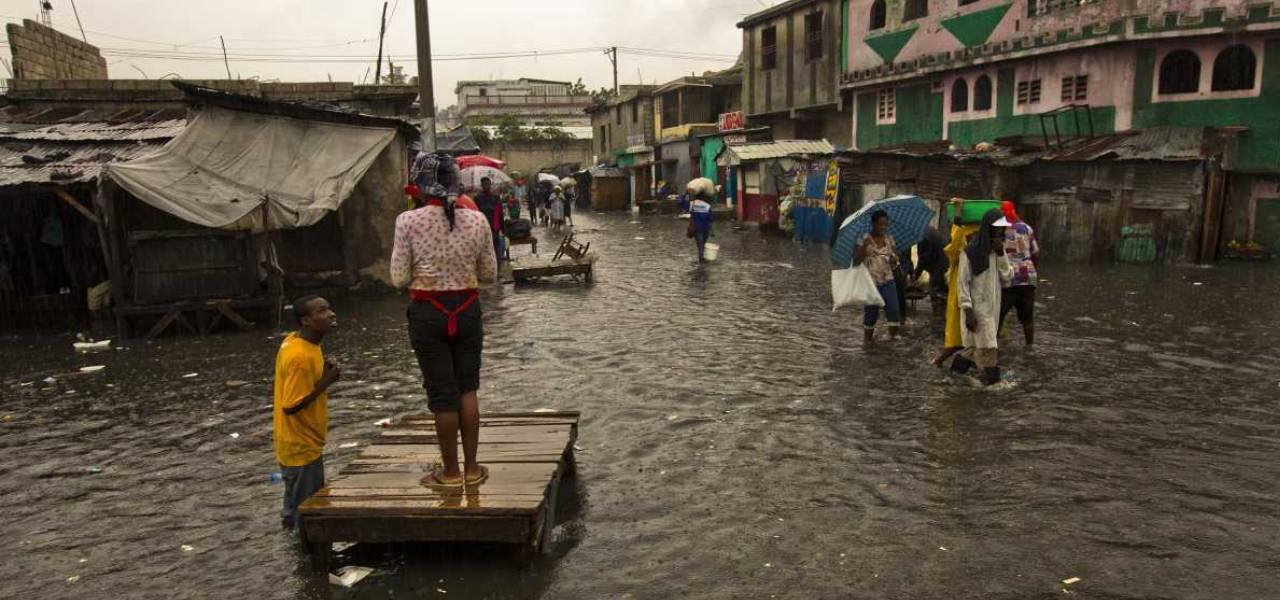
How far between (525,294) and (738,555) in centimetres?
1038

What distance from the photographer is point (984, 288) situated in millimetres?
7375

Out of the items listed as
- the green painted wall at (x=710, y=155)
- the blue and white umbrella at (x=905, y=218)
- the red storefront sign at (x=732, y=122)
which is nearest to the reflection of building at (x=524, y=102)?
the green painted wall at (x=710, y=155)

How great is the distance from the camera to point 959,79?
22734 mm

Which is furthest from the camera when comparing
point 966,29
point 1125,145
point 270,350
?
point 966,29

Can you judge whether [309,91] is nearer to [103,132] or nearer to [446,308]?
[103,132]

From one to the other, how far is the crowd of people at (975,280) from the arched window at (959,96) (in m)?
14.8

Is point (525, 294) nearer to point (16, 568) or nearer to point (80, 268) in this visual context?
point (80, 268)

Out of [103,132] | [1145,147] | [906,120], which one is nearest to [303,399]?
[103,132]

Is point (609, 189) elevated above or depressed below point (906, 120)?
below

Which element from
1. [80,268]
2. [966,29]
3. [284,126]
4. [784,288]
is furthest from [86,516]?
[966,29]

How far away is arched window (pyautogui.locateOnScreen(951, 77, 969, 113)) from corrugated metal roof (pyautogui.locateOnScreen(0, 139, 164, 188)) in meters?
19.3

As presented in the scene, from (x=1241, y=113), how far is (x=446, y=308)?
1900cm

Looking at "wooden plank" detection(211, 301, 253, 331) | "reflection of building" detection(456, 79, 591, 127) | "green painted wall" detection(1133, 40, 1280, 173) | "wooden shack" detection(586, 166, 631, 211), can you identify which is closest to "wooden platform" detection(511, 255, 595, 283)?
"wooden plank" detection(211, 301, 253, 331)

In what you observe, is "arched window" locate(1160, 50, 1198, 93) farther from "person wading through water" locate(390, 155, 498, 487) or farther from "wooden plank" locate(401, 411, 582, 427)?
"person wading through water" locate(390, 155, 498, 487)
